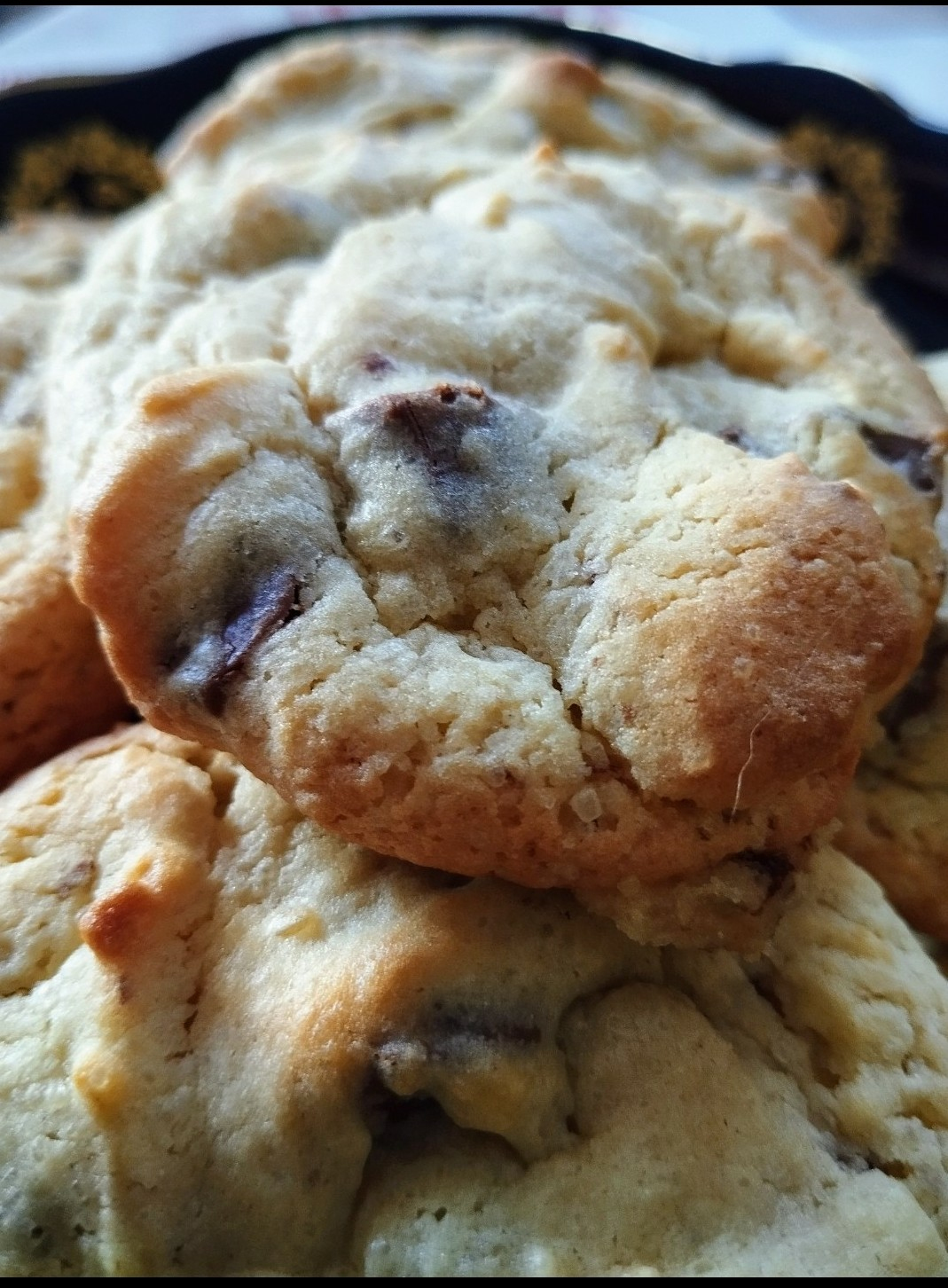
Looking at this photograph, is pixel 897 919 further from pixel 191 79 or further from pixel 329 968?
pixel 191 79

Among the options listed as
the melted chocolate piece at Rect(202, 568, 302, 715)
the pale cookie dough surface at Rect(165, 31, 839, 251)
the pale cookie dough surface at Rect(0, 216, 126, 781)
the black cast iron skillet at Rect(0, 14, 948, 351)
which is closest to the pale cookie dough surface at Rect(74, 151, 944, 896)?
the melted chocolate piece at Rect(202, 568, 302, 715)

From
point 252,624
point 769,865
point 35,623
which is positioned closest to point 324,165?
point 35,623

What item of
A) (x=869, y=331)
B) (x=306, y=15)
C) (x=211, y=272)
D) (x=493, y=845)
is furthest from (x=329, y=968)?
(x=306, y=15)

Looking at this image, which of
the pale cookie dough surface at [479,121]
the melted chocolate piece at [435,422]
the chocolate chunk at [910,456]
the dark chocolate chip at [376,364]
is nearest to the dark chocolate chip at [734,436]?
the chocolate chunk at [910,456]

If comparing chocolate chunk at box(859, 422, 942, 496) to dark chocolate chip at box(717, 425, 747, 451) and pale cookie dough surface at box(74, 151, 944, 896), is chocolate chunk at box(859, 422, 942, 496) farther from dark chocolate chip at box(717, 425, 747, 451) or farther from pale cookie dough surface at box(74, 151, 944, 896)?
dark chocolate chip at box(717, 425, 747, 451)

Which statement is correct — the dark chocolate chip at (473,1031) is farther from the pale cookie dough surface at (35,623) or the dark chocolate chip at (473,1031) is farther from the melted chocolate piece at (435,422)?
the pale cookie dough surface at (35,623)
